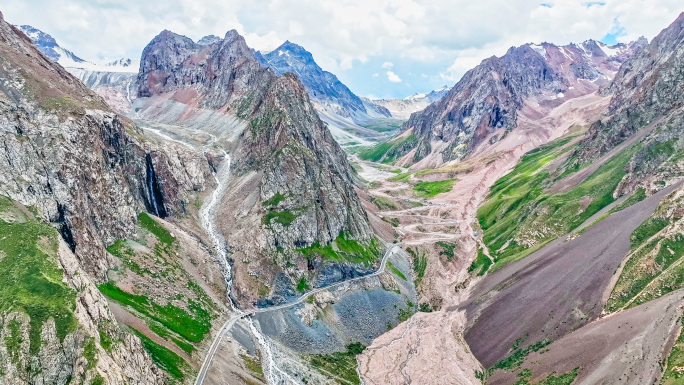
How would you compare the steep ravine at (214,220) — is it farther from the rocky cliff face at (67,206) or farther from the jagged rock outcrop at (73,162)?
the jagged rock outcrop at (73,162)

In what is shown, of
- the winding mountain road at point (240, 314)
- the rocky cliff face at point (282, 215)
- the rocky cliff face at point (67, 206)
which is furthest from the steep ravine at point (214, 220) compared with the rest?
the rocky cliff face at point (67, 206)

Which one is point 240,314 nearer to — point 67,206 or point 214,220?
point 67,206

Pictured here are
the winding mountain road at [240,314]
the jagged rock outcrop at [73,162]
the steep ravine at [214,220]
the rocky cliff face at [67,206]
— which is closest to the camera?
the rocky cliff face at [67,206]

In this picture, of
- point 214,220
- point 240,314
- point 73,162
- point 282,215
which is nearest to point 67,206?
point 73,162

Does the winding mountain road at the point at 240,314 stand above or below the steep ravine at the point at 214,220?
below

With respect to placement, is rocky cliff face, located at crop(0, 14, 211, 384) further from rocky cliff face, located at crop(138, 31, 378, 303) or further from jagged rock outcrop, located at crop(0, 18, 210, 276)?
rocky cliff face, located at crop(138, 31, 378, 303)

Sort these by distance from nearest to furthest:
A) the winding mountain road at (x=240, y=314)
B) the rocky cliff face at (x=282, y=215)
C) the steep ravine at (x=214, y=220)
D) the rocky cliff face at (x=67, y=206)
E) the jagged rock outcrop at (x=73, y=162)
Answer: the rocky cliff face at (x=67, y=206) → the winding mountain road at (x=240, y=314) → the jagged rock outcrop at (x=73, y=162) → the steep ravine at (x=214, y=220) → the rocky cliff face at (x=282, y=215)

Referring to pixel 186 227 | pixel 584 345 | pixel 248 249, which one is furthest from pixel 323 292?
pixel 584 345

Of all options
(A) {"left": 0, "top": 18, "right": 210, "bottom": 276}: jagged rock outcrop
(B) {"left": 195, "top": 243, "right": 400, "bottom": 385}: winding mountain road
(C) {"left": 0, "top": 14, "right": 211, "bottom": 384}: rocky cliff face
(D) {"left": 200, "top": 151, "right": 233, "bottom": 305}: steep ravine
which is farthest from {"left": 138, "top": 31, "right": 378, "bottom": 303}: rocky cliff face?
(A) {"left": 0, "top": 18, "right": 210, "bottom": 276}: jagged rock outcrop

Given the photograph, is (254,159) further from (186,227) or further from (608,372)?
(608,372)
